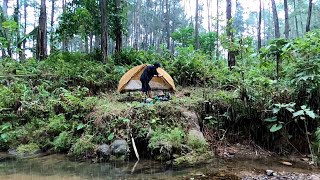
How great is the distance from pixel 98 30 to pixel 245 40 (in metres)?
8.69

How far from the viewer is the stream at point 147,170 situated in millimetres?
5770

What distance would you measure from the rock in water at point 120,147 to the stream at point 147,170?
16.0 inches

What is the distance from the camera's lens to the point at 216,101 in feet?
28.2

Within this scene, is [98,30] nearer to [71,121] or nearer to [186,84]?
[186,84]

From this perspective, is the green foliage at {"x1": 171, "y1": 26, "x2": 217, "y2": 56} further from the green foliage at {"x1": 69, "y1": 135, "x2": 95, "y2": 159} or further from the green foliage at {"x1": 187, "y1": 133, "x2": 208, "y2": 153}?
the green foliage at {"x1": 69, "y1": 135, "x2": 95, "y2": 159}

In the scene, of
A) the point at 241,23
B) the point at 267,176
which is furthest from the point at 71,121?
the point at 241,23

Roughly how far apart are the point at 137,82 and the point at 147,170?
4965 millimetres

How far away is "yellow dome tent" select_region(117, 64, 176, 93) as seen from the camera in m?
10.7

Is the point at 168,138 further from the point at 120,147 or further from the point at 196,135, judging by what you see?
the point at 120,147

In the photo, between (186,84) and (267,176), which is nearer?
(267,176)

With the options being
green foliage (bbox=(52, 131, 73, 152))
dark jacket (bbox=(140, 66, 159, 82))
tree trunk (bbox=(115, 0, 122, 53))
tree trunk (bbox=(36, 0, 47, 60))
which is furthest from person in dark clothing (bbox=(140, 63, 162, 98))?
tree trunk (bbox=(36, 0, 47, 60))

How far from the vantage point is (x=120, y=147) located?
7543 millimetres

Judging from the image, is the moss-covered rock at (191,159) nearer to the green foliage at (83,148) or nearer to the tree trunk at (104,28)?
the green foliage at (83,148)

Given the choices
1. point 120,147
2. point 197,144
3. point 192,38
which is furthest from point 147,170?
point 192,38
